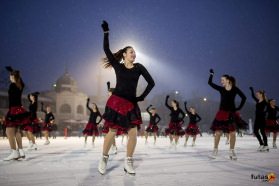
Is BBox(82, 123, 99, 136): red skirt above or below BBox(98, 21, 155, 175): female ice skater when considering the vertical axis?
below

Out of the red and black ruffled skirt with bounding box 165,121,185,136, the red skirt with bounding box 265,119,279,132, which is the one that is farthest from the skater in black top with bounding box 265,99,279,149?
the red and black ruffled skirt with bounding box 165,121,185,136

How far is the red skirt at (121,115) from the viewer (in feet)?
16.1

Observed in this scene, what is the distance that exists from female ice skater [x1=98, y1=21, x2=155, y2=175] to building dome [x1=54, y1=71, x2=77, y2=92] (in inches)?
2683

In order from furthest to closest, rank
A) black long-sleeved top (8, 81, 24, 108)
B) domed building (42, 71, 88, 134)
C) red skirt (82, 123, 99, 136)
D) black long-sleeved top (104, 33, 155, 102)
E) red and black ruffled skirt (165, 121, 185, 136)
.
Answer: domed building (42, 71, 88, 134) < red skirt (82, 123, 99, 136) < red and black ruffled skirt (165, 121, 185, 136) < black long-sleeved top (8, 81, 24, 108) < black long-sleeved top (104, 33, 155, 102)

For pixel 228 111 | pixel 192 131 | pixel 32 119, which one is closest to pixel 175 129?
pixel 192 131

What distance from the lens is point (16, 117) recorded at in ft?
22.7

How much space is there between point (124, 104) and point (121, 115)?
19 centimetres

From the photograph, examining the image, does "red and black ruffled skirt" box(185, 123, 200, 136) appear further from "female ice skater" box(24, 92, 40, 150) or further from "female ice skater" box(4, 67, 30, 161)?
"female ice skater" box(4, 67, 30, 161)

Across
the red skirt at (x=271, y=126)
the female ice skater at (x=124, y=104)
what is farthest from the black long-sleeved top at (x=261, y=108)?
the female ice skater at (x=124, y=104)

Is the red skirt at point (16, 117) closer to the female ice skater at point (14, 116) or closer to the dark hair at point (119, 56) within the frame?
the female ice skater at point (14, 116)

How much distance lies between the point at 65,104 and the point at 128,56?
61666 mm

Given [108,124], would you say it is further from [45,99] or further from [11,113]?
[45,99]

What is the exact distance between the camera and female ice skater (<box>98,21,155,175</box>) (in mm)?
4938

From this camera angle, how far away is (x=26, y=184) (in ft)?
12.6
